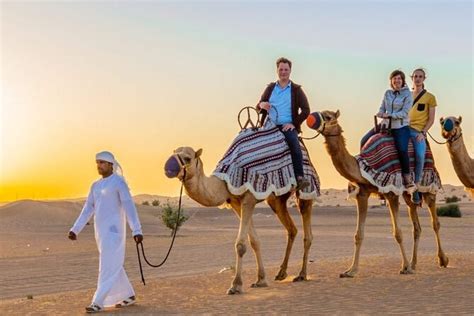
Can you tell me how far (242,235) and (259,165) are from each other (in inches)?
45.0

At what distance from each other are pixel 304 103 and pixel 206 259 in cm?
1041

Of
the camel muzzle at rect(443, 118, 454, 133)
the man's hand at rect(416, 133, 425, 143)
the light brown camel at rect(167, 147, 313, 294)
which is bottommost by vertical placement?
the light brown camel at rect(167, 147, 313, 294)

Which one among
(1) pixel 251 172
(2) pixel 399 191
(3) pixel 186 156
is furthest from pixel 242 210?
(2) pixel 399 191

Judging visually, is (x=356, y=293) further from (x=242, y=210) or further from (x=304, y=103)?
(x=304, y=103)

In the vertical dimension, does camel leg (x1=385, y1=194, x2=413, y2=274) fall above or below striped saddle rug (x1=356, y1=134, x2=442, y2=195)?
below

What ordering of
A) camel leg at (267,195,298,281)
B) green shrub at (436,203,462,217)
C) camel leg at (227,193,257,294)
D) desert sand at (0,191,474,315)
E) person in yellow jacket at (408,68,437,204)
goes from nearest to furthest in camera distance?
desert sand at (0,191,474,315) → camel leg at (227,193,257,294) → camel leg at (267,195,298,281) → person in yellow jacket at (408,68,437,204) → green shrub at (436,203,462,217)

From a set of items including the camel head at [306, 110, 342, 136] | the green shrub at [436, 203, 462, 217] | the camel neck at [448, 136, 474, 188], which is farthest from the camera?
the green shrub at [436, 203, 462, 217]

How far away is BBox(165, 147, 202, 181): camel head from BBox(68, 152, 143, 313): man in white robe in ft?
2.70

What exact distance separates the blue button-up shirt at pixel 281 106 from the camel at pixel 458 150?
3.21 m

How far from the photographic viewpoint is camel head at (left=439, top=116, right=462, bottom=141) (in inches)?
558

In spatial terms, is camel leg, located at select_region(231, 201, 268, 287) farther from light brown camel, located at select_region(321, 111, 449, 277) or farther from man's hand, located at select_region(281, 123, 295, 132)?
light brown camel, located at select_region(321, 111, 449, 277)

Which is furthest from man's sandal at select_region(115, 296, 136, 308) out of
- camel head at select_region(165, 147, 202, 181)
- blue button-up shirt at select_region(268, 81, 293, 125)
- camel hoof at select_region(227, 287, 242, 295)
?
blue button-up shirt at select_region(268, 81, 293, 125)

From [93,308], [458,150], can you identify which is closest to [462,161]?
→ [458,150]

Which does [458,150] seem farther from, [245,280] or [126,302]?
[126,302]
